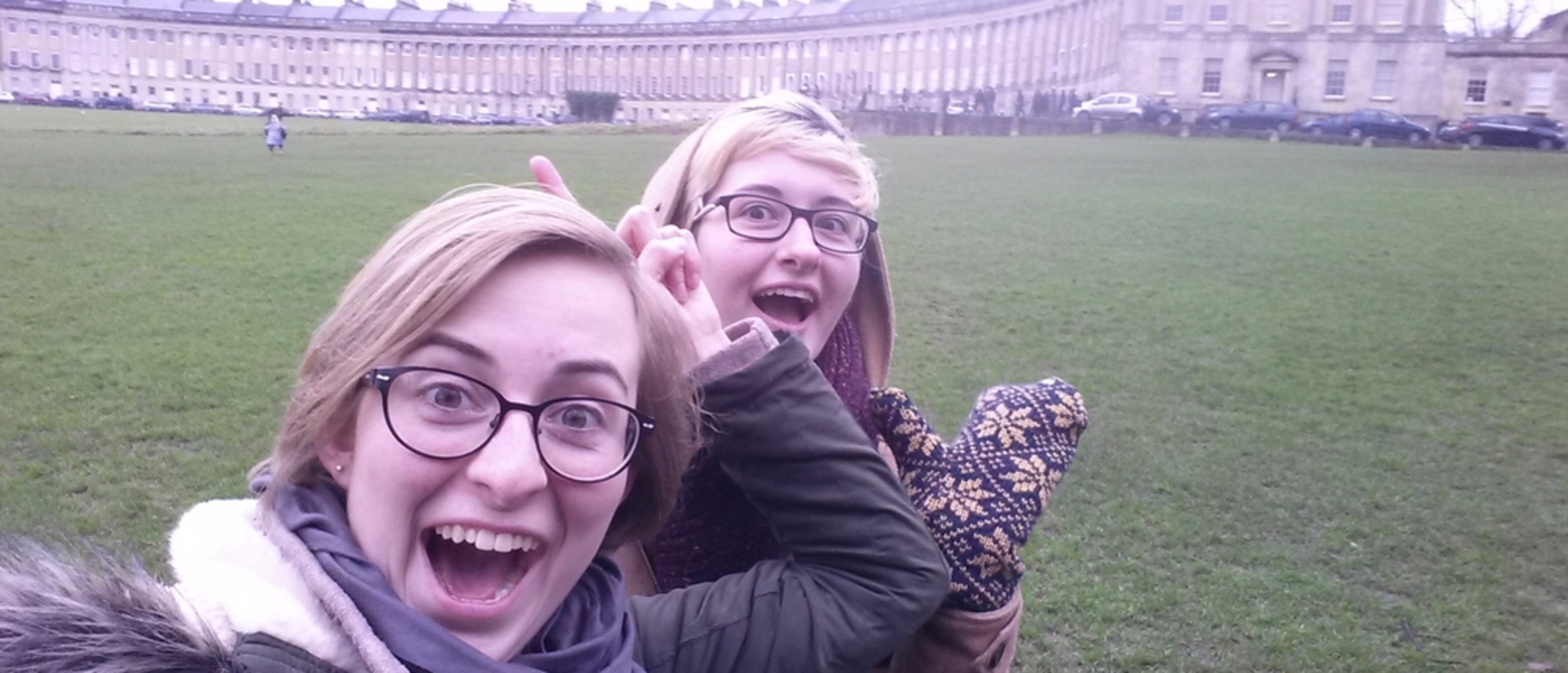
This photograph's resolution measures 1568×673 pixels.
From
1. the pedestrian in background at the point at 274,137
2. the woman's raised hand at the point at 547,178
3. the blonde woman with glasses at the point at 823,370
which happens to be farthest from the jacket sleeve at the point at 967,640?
the pedestrian in background at the point at 274,137

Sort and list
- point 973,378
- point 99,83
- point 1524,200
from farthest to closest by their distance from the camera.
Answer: point 99,83
point 1524,200
point 973,378

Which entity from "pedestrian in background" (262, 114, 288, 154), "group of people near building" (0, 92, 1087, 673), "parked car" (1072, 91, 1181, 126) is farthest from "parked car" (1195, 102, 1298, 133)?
"group of people near building" (0, 92, 1087, 673)

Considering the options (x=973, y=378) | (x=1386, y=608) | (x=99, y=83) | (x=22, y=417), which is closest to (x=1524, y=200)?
(x=973, y=378)

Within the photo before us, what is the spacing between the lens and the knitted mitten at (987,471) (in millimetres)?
1587

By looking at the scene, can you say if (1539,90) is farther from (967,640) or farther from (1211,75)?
(967,640)

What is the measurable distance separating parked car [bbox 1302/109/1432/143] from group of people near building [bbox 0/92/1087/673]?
3596 cm

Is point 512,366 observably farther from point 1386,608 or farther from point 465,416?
point 1386,608

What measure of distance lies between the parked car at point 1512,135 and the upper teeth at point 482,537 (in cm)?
3606

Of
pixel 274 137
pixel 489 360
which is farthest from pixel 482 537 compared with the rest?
pixel 274 137

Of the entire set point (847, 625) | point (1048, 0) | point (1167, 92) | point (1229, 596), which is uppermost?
point (1048, 0)

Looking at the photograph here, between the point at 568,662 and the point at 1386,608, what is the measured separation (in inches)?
178

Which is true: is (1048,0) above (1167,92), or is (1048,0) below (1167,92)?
above

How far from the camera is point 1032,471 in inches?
64.5

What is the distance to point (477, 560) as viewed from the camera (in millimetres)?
1373
